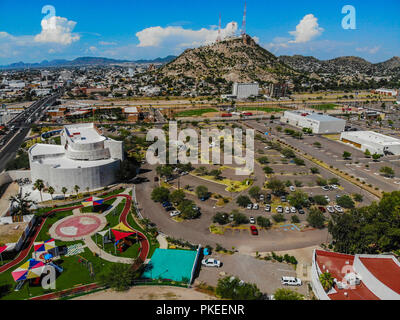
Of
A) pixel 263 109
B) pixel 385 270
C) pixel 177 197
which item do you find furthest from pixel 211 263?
pixel 263 109

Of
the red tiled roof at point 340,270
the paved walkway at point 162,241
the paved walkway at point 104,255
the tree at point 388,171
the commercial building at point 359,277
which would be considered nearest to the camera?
the commercial building at point 359,277

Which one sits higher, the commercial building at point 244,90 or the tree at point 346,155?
the commercial building at point 244,90

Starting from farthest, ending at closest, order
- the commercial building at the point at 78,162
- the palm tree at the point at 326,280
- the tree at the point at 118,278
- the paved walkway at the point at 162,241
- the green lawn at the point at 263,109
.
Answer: the green lawn at the point at 263,109 < the commercial building at the point at 78,162 < the paved walkway at the point at 162,241 < the tree at the point at 118,278 < the palm tree at the point at 326,280

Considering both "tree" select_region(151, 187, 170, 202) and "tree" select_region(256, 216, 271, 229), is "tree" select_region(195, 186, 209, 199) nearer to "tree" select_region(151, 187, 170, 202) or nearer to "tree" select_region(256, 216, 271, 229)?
"tree" select_region(151, 187, 170, 202)

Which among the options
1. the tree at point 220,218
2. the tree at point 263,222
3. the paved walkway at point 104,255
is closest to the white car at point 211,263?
the paved walkway at point 104,255

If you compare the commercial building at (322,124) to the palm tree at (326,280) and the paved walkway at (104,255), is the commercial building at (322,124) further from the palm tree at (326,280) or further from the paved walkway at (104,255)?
the paved walkway at (104,255)
